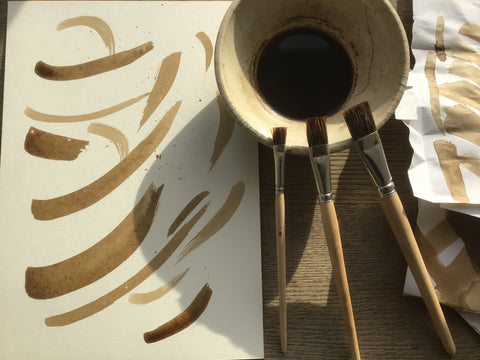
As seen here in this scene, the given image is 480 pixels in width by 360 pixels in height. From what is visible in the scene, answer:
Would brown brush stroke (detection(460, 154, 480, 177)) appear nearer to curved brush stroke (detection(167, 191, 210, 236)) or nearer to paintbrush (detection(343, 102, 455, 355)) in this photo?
paintbrush (detection(343, 102, 455, 355))

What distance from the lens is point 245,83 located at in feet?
1.37

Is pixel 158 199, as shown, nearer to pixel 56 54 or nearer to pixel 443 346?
pixel 56 54

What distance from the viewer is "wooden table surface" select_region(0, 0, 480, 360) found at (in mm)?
427

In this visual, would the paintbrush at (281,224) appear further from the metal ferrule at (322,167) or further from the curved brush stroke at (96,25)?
the curved brush stroke at (96,25)

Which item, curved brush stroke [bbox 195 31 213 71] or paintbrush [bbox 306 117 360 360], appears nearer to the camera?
paintbrush [bbox 306 117 360 360]

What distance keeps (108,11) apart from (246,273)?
0.35 m

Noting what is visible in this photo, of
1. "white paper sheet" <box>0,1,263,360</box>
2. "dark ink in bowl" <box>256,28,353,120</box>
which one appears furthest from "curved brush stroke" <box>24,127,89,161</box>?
"dark ink in bowl" <box>256,28,353,120</box>

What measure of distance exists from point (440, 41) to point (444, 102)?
0.08 metres

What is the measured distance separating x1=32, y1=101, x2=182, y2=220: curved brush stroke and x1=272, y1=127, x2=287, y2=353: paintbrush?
0.48 feet

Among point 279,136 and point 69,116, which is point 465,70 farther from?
point 69,116

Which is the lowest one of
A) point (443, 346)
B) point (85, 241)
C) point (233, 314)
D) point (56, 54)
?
point (443, 346)

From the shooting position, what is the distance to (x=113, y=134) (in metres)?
0.46

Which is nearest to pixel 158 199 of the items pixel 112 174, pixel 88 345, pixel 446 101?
pixel 112 174

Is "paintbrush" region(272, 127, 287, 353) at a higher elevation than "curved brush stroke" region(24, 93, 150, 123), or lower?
lower
